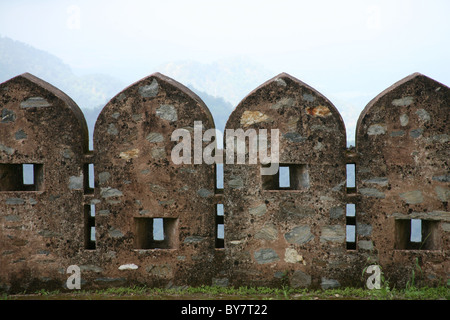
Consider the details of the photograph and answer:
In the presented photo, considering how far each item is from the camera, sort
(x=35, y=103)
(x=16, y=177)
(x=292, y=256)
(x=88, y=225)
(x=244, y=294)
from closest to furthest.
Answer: (x=244, y=294), (x=292, y=256), (x=35, y=103), (x=88, y=225), (x=16, y=177)

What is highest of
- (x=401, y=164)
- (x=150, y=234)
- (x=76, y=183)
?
(x=401, y=164)

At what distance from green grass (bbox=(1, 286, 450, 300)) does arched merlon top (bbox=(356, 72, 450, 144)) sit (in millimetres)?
1549

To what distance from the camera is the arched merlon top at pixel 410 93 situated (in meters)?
4.45

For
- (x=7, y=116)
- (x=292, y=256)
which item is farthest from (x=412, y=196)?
(x=7, y=116)

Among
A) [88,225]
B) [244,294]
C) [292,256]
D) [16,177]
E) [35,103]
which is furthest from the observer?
[16,177]

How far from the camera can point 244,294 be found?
4.46 m

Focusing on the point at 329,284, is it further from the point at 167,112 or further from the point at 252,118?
the point at 167,112

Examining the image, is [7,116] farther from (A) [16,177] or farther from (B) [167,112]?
(B) [167,112]

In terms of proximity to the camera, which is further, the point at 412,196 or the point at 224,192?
the point at 224,192

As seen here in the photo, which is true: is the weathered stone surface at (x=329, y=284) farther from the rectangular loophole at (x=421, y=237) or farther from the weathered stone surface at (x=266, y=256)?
the rectangular loophole at (x=421, y=237)

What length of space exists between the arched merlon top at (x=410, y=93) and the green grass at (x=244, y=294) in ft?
5.08

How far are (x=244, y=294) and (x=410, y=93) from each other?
8.34 ft

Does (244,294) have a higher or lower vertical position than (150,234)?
lower

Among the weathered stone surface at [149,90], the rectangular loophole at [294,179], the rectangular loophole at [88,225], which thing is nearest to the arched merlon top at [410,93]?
the rectangular loophole at [294,179]
